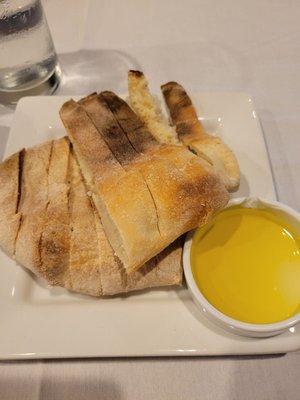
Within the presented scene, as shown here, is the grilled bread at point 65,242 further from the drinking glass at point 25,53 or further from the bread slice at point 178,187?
the drinking glass at point 25,53

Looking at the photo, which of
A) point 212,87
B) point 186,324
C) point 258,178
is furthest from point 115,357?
point 212,87

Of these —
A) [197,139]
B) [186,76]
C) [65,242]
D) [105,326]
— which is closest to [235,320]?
[105,326]

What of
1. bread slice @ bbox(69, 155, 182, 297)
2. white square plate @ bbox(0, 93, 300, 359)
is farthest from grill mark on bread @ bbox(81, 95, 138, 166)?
white square plate @ bbox(0, 93, 300, 359)

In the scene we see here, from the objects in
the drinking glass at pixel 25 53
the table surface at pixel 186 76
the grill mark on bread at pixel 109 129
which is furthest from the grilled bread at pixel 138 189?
the drinking glass at pixel 25 53

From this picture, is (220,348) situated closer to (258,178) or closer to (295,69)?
(258,178)

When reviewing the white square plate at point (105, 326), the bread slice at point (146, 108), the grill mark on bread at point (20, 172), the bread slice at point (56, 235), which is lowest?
the white square plate at point (105, 326)
